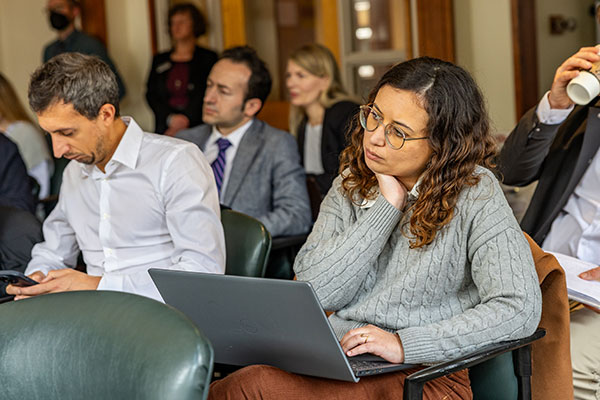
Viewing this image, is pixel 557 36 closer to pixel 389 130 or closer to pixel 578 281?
pixel 578 281

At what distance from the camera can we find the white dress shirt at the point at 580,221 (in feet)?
7.45

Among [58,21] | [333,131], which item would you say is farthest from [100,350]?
[58,21]

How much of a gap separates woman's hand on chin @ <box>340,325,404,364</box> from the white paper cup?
743 millimetres

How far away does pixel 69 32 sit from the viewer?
19.3ft

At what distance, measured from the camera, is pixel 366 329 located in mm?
1619

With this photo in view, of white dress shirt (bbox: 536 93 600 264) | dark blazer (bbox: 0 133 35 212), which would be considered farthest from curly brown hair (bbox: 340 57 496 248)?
dark blazer (bbox: 0 133 35 212)

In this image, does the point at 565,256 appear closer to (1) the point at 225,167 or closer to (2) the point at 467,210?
(2) the point at 467,210

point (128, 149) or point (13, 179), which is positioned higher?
point (128, 149)

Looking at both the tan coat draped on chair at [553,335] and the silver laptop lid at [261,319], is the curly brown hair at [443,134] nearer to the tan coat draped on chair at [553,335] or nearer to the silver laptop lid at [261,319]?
the tan coat draped on chair at [553,335]

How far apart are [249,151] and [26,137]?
2021 mm

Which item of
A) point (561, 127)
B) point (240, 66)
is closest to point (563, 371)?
point (561, 127)

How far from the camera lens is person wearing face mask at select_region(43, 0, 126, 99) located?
5.80 m

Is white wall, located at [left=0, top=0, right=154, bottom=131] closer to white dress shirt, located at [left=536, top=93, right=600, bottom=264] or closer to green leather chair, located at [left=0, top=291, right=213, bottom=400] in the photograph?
white dress shirt, located at [left=536, top=93, right=600, bottom=264]

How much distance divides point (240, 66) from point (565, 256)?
5.29ft
